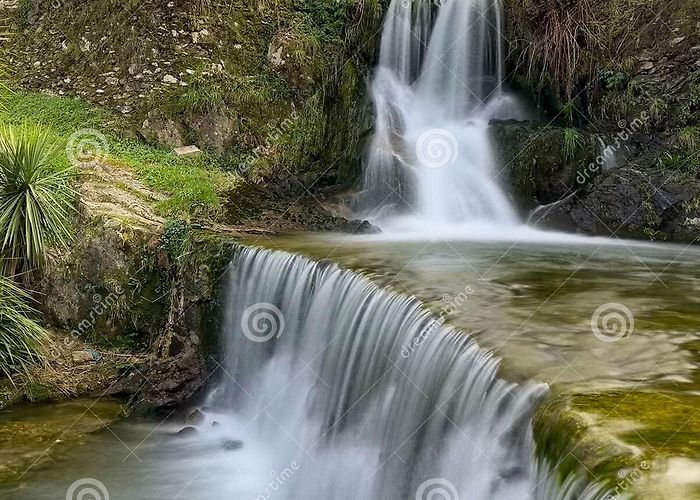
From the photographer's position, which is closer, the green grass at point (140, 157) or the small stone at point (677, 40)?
the green grass at point (140, 157)

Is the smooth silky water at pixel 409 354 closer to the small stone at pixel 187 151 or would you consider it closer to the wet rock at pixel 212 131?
the wet rock at pixel 212 131

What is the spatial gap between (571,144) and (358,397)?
18.6 ft

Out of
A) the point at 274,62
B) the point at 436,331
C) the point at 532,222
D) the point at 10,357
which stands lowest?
the point at 10,357

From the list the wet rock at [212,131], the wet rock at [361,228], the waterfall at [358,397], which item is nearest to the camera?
the waterfall at [358,397]

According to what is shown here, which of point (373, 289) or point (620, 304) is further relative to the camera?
point (373, 289)

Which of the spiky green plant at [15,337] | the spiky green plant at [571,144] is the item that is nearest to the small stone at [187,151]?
the spiky green plant at [15,337]

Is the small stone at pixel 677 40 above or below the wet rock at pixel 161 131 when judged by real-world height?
above

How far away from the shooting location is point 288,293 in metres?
7.08

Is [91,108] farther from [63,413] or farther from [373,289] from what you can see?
[373,289]

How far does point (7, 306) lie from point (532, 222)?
676cm

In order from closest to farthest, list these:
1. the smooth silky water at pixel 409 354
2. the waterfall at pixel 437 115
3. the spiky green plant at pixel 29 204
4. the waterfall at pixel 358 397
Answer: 1. the waterfall at pixel 358 397
2. the smooth silky water at pixel 409 354
3. the spiky green plant at pixel 29 204
4. the waterfall at pixel 437 115

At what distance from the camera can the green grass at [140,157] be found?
371 inches

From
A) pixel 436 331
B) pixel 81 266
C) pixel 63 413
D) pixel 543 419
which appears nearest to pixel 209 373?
pixel 63 413

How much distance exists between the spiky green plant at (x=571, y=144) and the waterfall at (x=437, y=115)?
3.48 feet
